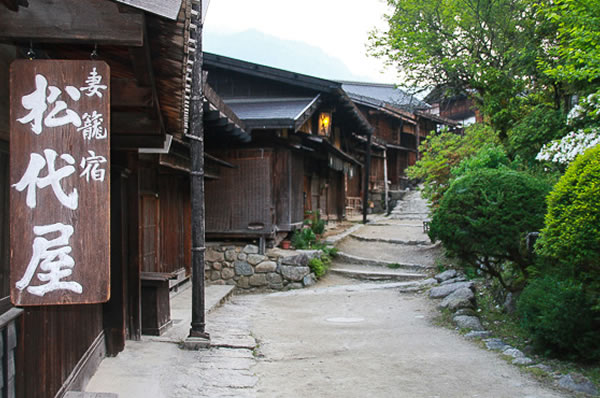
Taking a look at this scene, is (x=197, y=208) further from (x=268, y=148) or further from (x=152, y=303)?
(x=268, y=148)

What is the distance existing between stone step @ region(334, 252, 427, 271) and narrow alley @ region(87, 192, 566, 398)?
2377 mm

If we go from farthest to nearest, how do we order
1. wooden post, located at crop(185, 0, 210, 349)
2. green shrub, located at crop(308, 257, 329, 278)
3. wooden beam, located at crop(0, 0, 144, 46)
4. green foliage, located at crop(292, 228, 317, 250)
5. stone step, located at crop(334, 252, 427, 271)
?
stone step, located at crop(334, 252, 427, 271) → green foliage, located at crop(292, 228, 317, 250) → green shrub, located at crop(308, 257, 329, 278) → wooden post, located at crop(185, 0, 210, 349) → wooden beam, located at crop(0, 0, 144, 46)

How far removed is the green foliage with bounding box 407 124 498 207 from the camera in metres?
15.2

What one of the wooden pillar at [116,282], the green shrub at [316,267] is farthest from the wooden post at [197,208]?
the green shrub at [316,267]

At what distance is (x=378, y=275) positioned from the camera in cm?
1423

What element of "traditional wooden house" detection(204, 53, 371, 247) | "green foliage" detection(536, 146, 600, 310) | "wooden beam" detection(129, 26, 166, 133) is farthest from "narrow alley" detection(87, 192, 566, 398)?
"wooden beam" detection(129, 26, 166, 133)

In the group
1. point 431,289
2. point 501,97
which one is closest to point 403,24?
point 501,97

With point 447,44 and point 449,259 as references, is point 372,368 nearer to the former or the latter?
point 449,259

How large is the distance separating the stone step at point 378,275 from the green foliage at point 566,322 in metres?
7.34

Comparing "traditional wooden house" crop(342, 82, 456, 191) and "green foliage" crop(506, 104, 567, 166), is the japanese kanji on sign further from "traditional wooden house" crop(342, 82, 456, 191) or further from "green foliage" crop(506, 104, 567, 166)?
"traditional wooden house" crop(342, 82, 456, 191)

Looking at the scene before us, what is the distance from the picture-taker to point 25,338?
11.0 feet

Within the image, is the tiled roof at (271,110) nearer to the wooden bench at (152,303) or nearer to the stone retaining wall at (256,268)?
the stone retaining wall at (256,268)

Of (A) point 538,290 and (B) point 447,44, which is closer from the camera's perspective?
(A) point 538,290

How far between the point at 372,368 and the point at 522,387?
5.75 ft
